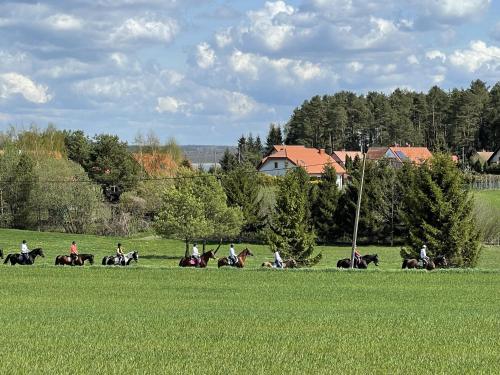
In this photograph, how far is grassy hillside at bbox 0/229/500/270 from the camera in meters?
64.4

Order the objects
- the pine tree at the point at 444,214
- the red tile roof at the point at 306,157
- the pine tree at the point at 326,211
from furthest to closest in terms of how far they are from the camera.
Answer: the red tile roof at the point at 306,157 < the pine tree at the point at 326,211 < the pine tree at the point at 444,214

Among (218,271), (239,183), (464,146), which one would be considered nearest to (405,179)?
(239,183)

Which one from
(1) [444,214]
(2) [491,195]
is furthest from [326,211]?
(1) [444,214]

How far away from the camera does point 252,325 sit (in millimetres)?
19250

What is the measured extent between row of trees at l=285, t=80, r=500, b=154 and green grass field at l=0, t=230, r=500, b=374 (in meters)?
117

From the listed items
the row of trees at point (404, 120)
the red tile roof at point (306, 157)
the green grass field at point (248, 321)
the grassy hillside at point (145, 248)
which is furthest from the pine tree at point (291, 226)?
the row of trees at point (404, 120)

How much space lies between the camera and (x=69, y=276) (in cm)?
3856

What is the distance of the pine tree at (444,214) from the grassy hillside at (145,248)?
1177cm

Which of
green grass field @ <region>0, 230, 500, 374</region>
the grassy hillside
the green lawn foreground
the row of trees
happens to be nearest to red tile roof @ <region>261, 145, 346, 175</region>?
the row of trees

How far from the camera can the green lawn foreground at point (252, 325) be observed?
45.5 feet

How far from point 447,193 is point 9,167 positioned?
52.9m

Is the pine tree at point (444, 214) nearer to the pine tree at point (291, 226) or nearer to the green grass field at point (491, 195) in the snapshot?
the pine tree at point (291, 226)

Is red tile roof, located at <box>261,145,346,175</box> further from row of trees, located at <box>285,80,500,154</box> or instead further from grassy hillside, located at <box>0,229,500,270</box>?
grassy hillside, located at <box>0,229,500,270</box>

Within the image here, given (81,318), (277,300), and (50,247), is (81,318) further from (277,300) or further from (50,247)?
(50,247)
